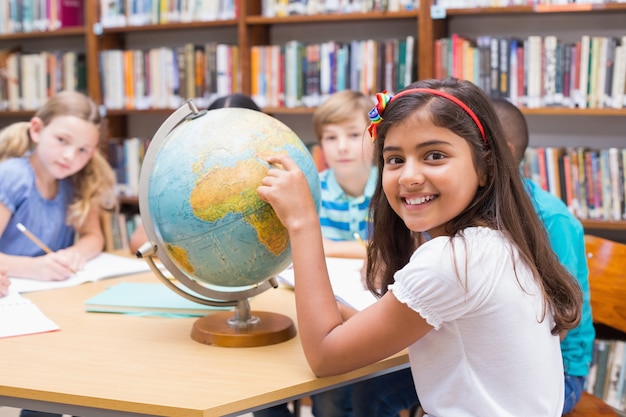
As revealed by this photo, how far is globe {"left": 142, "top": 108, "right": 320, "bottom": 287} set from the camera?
168 centimetres

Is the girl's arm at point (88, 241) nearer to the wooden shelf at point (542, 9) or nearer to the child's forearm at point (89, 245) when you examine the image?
the child's forearm at point (89, 245)

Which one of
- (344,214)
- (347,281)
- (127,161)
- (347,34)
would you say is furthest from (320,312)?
(127,161)

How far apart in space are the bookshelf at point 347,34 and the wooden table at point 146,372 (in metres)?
2.32

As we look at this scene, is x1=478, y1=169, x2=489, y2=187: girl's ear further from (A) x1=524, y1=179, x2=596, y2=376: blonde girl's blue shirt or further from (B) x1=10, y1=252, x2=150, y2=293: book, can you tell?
(B) x1=10, y1=252, x2=150, y2=293: book

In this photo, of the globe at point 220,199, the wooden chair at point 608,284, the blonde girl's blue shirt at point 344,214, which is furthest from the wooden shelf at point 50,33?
the wooden chair at point 608,284

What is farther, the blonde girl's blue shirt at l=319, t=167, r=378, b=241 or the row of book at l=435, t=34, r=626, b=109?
the row of book at l=435, t=34, r=626, b=109

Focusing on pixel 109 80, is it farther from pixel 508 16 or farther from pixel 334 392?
pixel 334 392

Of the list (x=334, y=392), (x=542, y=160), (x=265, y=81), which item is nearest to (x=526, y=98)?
(x=542, y=160)

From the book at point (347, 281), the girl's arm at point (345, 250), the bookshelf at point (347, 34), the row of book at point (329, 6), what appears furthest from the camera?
the row of book at point (329, 6)

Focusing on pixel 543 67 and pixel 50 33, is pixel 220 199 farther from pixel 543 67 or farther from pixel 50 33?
pixel 50 33

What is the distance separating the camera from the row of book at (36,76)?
15.8ft

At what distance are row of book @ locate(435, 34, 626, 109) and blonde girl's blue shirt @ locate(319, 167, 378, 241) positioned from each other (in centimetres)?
106

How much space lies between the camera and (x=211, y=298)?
1.90 meters

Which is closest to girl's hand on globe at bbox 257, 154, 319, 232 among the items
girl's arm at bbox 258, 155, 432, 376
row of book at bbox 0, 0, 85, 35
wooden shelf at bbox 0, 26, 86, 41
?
girl's arm at bbox 258, 155, 432, 376
